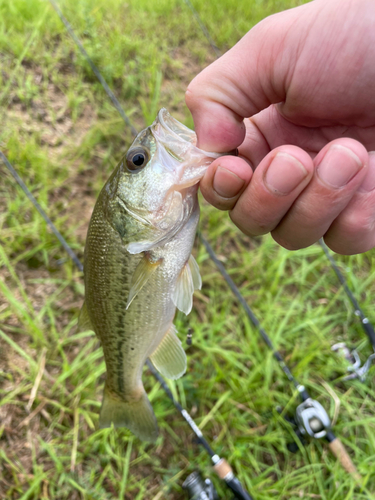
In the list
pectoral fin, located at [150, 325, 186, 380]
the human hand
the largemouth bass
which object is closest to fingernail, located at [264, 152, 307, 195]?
the human hand

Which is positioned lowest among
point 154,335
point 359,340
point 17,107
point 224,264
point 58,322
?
point 359,340


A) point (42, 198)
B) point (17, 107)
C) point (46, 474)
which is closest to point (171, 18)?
point (17, 107)

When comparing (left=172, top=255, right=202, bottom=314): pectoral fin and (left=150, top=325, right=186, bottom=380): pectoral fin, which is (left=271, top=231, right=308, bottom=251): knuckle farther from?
(left=150, top=325, right=186, bottom=380): pectoral fin

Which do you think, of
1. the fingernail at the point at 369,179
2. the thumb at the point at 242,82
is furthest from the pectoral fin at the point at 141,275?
the fingernail at the point at 369,179

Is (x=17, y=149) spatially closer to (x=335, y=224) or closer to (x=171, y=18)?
(x=335, y=224)

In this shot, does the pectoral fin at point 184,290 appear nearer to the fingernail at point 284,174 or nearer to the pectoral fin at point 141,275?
the pectoral fin at point 141,275

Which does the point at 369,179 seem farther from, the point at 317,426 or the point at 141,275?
the point at 317,426
